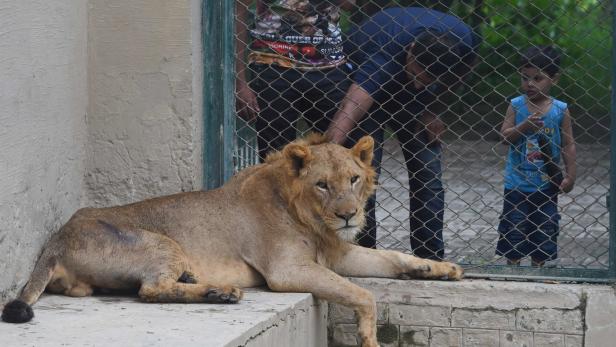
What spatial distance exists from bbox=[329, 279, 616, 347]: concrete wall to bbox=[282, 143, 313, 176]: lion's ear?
0.80m

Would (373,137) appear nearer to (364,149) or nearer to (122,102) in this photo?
(364,149)

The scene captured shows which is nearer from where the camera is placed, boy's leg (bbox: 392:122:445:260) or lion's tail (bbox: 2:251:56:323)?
lion's tail (bbox: 2:251:56:323)

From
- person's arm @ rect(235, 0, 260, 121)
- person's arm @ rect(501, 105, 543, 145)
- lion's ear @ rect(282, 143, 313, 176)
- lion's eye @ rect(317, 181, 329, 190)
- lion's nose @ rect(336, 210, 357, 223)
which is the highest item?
person's arm @ rect(235, 0, 260, 121)

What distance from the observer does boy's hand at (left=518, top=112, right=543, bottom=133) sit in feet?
20.8

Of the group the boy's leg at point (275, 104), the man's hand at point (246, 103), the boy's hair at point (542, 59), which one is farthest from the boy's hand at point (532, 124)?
the man's hand at point (246, 103)

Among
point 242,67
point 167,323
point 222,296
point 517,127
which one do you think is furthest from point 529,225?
point 167,323

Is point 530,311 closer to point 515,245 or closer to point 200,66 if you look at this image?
point 515,245

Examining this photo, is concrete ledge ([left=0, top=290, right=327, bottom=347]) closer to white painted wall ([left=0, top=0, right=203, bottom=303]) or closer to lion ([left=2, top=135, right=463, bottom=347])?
lion ([left=2, top=135, right=463, bottom=347])

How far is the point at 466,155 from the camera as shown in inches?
544

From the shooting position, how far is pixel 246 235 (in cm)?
566

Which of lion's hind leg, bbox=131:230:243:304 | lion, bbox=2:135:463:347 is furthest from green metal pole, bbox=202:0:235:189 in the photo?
lion's hind leg, bbox=131:230:243:304

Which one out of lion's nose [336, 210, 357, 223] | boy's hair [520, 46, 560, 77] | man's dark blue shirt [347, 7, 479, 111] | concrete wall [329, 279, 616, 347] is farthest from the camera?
boy's hair [520, 46, 560, 77]

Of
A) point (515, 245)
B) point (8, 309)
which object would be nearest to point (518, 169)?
point (515, 245)

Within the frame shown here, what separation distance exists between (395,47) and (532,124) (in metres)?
0.94
